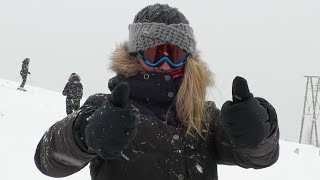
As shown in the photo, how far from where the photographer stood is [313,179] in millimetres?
8883

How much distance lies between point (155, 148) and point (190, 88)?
33 cm

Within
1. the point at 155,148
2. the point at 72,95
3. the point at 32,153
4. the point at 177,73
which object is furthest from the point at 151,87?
A: the point at 72,95

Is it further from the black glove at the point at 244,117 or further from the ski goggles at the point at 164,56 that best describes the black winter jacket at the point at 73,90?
the black glove at the point at 244,117

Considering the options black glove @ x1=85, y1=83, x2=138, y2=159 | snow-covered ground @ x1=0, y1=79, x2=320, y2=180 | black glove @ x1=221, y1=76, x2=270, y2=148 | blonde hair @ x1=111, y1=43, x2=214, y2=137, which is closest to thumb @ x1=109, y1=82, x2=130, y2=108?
black glove @ x1=85, y1=83, x2=138, y2=159

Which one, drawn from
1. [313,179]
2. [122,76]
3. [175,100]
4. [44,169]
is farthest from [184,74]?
[313,179]

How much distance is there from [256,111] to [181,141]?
506 mm

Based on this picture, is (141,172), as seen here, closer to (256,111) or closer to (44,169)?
(44,169)

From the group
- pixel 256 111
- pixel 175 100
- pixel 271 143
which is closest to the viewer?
pixel 256 111

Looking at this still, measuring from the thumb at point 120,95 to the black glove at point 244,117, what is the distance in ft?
1.25

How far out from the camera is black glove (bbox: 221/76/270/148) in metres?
1.57

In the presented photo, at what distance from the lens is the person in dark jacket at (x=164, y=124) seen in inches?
67.9

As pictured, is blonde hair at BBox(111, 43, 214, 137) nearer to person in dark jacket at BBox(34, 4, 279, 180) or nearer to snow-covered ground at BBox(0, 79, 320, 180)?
person in dark jacket at BBox(34, 4, 279, 180)

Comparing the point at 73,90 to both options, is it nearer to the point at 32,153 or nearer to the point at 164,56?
the point at 32,153

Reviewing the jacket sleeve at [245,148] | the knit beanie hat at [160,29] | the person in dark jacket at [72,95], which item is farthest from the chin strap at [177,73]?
the person in dark jacket at [72,95]
